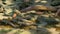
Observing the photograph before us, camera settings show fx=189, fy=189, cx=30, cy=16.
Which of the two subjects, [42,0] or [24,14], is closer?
[24,14]

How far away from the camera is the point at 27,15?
3.21m

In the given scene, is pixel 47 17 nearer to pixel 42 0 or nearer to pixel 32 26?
pixel 32 26

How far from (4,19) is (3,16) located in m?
0.14

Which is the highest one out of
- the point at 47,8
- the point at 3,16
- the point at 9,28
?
the point at 47,8

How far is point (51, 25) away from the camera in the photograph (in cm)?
295

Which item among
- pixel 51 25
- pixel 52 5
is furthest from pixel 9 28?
pixel 52 5

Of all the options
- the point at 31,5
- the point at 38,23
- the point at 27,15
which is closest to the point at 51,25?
the point at 38,23

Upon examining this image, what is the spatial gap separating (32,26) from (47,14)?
54cm

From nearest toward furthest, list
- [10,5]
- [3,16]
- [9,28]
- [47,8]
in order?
[9,28] < [3,16] < [47,8] < [10,5]

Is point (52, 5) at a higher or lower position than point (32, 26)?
higher

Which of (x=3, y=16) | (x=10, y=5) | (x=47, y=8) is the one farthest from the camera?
(x=10, y=5)

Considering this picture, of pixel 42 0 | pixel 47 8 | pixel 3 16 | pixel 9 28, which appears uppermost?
pixel 42 0

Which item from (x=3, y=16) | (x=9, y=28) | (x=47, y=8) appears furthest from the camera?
(x=47, y=8)

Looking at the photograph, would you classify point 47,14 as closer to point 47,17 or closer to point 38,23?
point 47,17
